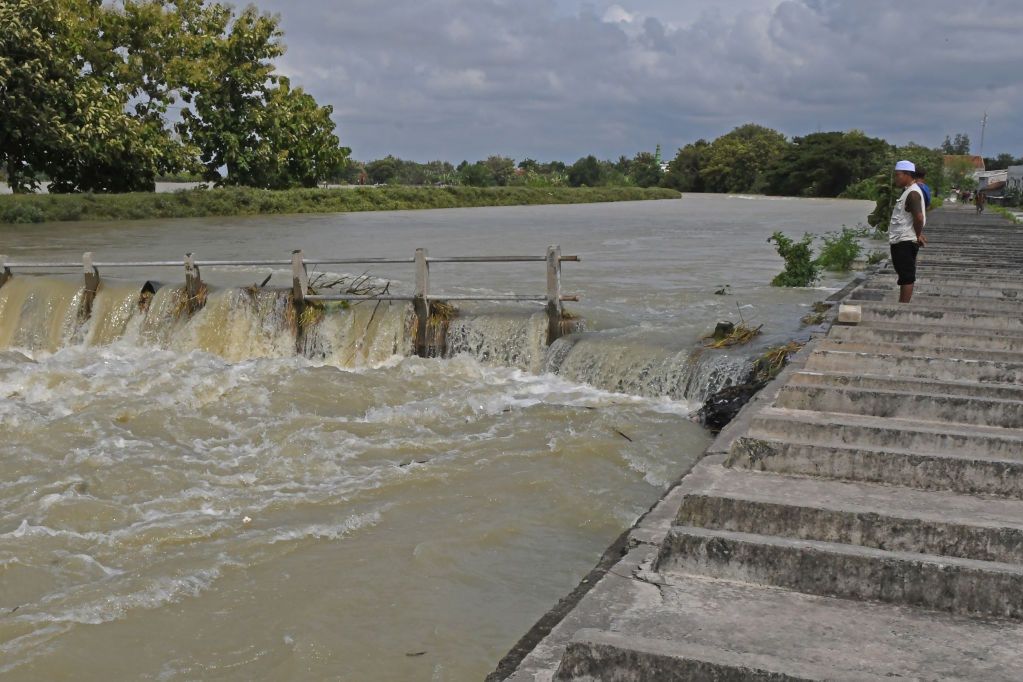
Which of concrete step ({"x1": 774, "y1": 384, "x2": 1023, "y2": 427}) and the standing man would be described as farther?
the standing man

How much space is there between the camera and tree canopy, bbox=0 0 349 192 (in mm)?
34312

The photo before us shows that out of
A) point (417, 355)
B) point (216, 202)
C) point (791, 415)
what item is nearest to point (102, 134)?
point (216, 202)

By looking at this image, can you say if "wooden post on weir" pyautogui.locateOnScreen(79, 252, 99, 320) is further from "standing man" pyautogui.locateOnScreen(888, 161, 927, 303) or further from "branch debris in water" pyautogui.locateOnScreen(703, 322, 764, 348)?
"standing man" pyautogui.locateOnScreen(888, 161, 927, 303)

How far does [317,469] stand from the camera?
8.87 meters

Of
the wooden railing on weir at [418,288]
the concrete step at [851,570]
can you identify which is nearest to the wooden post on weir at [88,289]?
the wooden railing on weir at [418,288]

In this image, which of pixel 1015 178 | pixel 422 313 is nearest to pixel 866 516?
pixel 422 313

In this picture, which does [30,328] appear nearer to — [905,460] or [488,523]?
[488,523]

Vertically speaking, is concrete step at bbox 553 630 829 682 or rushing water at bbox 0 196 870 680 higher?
concrete step at bbox 553 630 829 682

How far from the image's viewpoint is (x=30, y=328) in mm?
15180

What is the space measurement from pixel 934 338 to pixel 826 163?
281 feet

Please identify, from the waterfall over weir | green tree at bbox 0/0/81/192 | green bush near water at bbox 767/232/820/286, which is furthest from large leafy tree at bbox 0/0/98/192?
green bush near water at bbox 767/232/820/286

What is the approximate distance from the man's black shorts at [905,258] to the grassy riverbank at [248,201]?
102ft

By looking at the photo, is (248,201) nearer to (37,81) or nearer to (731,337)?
(37,81)

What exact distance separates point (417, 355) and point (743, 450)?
829 cm
